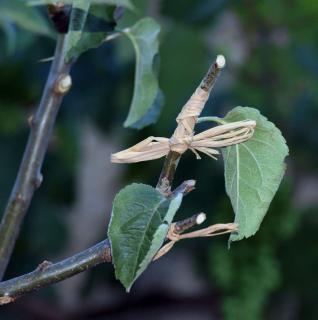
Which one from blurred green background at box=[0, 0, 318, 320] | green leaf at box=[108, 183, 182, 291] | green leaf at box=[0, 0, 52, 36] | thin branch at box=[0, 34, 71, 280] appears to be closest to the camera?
green leaf at box=[108, 183, 182, 291]

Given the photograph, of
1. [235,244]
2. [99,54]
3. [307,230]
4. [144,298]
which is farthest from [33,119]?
[144,298]

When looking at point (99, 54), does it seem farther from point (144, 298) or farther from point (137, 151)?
point (137, 151)

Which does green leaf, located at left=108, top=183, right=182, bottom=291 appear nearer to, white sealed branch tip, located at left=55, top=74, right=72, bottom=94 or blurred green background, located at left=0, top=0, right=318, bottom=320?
white sealed branch tip, located at left=55, top=74, right=72, bottom=94

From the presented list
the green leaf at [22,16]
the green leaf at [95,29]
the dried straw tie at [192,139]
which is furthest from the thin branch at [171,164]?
the green leaf at [22,16]

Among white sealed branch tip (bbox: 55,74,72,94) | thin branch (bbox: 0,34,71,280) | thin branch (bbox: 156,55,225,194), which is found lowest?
thin branch (bbox: 0,34,71,280)

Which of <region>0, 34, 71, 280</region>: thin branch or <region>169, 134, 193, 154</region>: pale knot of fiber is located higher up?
<region>169, 134, 193, 154</region>: pale knot of fiber

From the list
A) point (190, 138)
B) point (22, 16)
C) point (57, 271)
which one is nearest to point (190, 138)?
point (190, 138)

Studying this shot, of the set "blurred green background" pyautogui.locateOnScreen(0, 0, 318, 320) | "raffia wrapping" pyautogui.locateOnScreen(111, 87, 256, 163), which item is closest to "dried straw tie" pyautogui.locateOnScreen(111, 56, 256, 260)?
"raffia wrapping" pyautogui.locateOnScreen(111, 87, 256, 163)

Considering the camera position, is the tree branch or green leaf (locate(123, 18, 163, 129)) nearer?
the tree branch

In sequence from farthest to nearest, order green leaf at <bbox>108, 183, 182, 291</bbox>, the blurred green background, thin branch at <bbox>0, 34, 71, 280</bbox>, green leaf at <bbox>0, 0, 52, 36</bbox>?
1. the blurred green background
2. green leaf at <bbox>0, 0, 52, 36</bbox>
3. thin branch at <bbox>0, 34, 71, 280</bbox>
4. green leaf at <bbox>108, 183, 182, 291</bbox>
